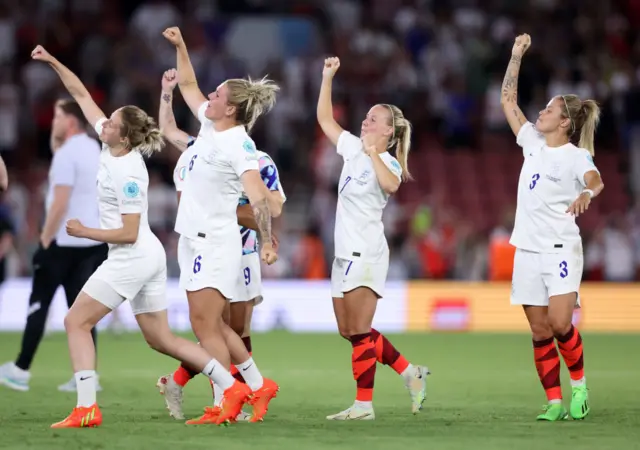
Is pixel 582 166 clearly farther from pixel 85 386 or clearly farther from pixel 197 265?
pixel 85 386

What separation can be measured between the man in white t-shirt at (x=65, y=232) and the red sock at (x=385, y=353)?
309 cm

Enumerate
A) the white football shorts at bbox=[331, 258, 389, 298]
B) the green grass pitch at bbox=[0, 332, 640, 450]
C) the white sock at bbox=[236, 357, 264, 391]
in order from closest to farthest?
the green grass pitch at bbox=[0, 332, 640, 450] → the white sock at bbox=[236, 357, 264, 391] → the white football shorts at bbox=[331, 258, 389, 298]

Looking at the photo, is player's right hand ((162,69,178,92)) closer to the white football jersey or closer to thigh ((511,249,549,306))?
the white football jersey

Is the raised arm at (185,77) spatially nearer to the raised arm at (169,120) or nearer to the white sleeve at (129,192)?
A: the raised arm at (169,120)

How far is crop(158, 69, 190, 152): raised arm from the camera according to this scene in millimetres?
10555

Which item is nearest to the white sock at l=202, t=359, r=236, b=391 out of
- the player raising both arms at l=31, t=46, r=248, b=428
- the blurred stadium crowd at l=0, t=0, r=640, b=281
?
the player raising both arms at l=31, t=46, r=248, b=428

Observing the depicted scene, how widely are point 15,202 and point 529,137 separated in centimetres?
1346

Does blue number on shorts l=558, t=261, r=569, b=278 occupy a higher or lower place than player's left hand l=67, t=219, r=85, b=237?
lower

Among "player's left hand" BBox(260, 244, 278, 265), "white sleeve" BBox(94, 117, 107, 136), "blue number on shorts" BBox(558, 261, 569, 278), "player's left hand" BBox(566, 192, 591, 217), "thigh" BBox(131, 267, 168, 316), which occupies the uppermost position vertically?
"white sleeve" BBox(94, 117, 107, 136)

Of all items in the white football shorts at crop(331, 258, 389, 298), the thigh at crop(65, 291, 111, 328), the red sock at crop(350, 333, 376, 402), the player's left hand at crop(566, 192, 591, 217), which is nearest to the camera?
the thigh at crop(65, 291, 111, 328)

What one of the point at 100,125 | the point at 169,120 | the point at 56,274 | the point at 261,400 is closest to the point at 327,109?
the point at 169,120

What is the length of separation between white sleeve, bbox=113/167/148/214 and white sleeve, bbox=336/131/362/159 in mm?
1905

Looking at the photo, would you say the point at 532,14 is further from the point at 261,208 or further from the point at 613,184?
the point at 261,208

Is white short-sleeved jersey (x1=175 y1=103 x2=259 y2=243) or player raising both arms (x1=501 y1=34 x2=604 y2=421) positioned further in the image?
player raising both arms (x1=501 y1=34 x2=604 y2=421)
